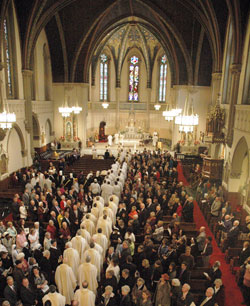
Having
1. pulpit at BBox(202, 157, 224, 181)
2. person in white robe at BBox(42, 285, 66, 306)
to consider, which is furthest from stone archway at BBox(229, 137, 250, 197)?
person in white robe at BBox(42, 285, 66, 306)

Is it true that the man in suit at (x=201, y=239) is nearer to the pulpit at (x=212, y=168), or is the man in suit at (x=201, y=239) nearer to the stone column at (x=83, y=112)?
the pulpit at (x=212, y=168)

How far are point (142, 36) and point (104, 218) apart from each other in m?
27.0

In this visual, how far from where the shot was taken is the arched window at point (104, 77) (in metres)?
34.8

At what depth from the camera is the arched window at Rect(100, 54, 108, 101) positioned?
1369 inches

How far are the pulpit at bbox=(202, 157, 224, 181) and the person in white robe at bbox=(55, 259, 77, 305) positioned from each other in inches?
409

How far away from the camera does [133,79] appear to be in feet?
118

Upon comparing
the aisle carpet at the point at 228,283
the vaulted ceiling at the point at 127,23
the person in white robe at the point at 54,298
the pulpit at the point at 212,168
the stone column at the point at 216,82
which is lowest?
the aisle carpet at the point at 228,283

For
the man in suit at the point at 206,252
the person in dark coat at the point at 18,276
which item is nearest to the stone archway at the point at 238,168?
the man in suit at the point at 206,252

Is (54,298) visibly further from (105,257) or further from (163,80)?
(163,80)

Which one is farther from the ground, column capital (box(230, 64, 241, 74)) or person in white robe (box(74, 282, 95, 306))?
column capital (box(230, 64, 241, 74))

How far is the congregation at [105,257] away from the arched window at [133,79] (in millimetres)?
25376

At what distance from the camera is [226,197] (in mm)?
15086

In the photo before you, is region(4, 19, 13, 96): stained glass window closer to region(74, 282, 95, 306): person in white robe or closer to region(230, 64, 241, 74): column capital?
region(230, 64, 241, 74): column capital

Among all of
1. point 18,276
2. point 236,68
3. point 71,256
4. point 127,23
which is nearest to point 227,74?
point 236,68
